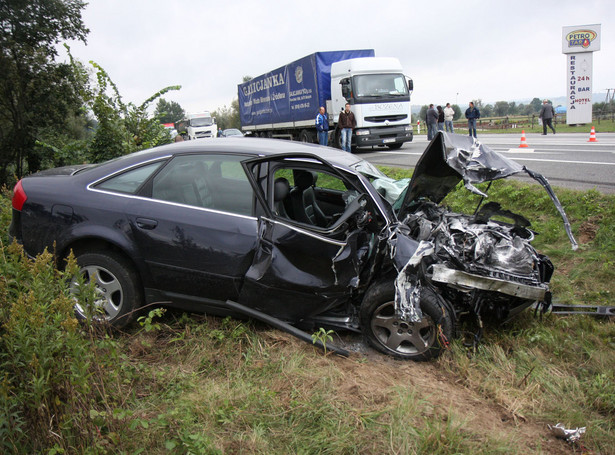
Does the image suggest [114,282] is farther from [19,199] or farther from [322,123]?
[322,123]

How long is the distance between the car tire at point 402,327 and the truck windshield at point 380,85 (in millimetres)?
12822

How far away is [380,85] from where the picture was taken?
51.3 ft

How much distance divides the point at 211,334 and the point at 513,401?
7.44 ft

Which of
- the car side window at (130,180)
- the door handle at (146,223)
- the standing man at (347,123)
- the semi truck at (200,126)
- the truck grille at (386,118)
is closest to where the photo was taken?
the door handle at (146,223)

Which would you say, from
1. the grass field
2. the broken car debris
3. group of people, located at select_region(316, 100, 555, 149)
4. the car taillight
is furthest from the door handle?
group of people, located at select_region(316, 100, 555, 149)

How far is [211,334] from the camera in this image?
3.70m

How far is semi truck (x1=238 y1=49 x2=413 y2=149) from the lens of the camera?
15.4 meters

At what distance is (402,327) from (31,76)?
2347 cm

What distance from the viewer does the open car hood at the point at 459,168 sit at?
12.2 feet

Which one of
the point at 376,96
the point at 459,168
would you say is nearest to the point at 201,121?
the point at 376,96

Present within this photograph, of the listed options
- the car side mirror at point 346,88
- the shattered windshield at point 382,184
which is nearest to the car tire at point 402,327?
the shattered windshield at point 382,184

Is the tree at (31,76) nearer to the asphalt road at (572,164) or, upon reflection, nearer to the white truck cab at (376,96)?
the white truck cab at (376,96)

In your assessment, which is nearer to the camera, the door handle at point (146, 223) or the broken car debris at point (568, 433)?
the broken car debris at point (568, 433)

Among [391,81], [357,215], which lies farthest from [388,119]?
[357,215]
